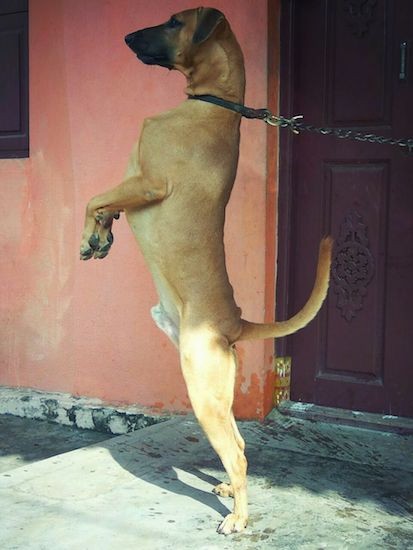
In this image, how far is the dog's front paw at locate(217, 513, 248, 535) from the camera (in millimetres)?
3189

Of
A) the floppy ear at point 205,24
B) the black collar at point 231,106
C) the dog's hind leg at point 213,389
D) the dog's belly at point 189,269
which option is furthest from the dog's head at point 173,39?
the dog's hind leg at point 213,389

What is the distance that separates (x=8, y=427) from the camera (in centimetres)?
555

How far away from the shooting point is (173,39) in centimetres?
316

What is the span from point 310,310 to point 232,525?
0.88 metres

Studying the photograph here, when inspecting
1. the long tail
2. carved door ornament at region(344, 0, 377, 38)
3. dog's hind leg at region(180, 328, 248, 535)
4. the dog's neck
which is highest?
carved door ornament at region(344, 0, 377, 38)

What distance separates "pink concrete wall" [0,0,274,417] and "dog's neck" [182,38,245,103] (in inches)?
57.9

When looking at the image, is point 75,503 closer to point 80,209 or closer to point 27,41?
point 80,209

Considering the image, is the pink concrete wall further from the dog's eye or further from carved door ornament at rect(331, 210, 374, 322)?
the dog's eye

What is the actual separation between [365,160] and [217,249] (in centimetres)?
169

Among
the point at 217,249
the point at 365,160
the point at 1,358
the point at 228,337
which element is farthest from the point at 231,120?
the point at 1,358

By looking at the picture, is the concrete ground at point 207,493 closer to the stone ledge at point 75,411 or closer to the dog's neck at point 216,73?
the stone ledge at point 75,411

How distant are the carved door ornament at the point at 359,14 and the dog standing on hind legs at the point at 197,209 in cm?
159

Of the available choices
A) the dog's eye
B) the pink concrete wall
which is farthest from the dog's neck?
the pink concrete wall

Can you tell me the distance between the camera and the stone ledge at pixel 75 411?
17.1 ft
